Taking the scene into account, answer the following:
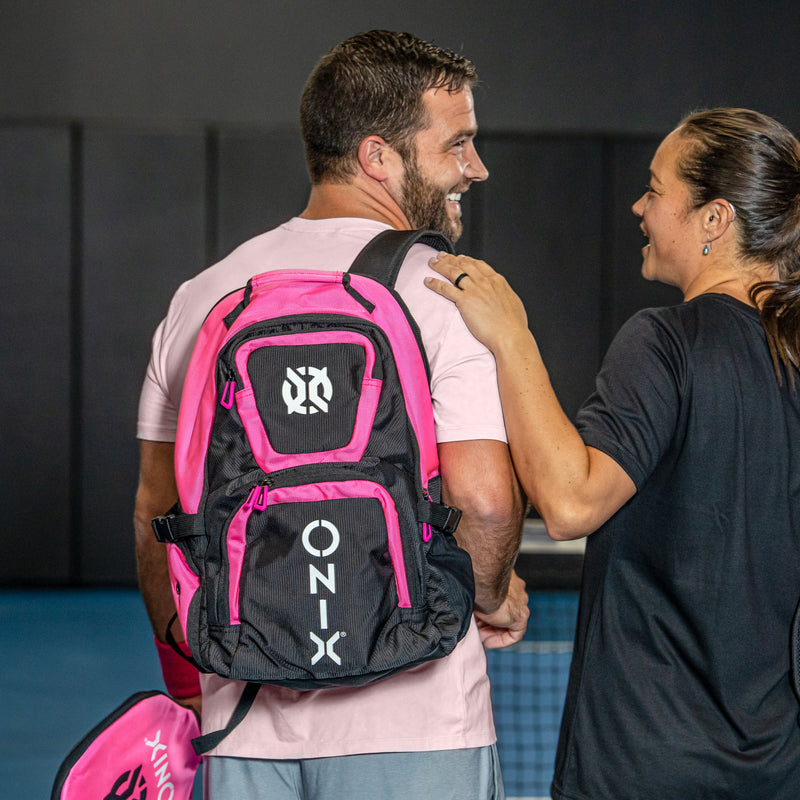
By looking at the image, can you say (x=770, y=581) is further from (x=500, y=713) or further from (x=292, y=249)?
(x=500, y=713)

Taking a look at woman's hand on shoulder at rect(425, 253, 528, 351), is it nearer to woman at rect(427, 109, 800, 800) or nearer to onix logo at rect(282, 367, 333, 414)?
woman at rect(427, 109, 800, 800)

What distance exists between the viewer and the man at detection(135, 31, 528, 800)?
1356 millimetres

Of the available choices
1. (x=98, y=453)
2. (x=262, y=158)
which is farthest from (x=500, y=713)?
(x=262, y=158)

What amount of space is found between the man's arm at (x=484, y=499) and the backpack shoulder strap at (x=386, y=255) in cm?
26

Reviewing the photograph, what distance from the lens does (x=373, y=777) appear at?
1347 mm

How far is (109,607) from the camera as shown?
5887 millimetres

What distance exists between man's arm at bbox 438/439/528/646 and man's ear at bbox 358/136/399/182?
475mm

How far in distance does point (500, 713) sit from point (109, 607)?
2914 mm

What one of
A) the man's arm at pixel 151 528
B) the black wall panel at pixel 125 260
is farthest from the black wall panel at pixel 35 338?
the man's arm at pixel 151 528

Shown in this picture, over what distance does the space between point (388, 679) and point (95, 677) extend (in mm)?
3556

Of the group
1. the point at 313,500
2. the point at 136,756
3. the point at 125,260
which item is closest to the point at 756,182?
the point at 313,500

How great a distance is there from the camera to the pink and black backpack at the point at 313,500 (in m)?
1.24

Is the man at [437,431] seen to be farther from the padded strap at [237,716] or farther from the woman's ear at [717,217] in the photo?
the woman's ear at [717,217]

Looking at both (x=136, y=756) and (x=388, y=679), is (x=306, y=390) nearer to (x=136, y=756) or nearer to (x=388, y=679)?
(x=388, y=679)
